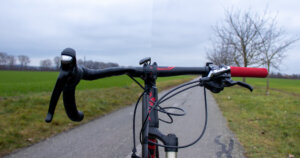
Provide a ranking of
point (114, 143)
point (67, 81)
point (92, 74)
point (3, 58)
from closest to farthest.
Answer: point (67, 81) → point (92, 74) → point (114, 143) → point (3, 58)

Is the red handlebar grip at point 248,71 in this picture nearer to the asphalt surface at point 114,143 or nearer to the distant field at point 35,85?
the asphalt surface at point 114,143

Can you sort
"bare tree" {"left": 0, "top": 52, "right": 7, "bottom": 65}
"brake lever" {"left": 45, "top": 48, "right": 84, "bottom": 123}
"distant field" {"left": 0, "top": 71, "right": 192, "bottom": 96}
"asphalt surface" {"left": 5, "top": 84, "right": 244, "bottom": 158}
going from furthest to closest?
"bare tree" {"left": 0, "top": 52, "right": 7, "bottom": 65}
"distant field" {"left": 0, "top": 71, "right": 192, "bottom": 96}
"asphalt surface" {"left": 5, "top": 84, "right": 244, "bottom": 158}
"brake lever" {"left": 45, "top": 48, "right": 84, "bottom": 123}

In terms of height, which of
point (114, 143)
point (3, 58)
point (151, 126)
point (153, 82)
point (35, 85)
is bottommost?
point (114, 143)

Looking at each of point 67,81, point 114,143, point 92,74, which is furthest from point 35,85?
point 67,81

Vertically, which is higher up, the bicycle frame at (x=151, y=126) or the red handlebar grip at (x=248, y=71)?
the red handlebar grip at (x=248, y=71)

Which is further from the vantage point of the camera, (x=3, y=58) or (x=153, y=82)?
(x=3, y=58)

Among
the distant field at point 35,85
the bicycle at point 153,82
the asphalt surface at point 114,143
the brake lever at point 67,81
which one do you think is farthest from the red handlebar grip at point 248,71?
the distant field at point 35,85

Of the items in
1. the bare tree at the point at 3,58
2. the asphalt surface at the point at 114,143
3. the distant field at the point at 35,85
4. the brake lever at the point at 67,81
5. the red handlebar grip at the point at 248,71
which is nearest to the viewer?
the brake lever at the point at 67,81

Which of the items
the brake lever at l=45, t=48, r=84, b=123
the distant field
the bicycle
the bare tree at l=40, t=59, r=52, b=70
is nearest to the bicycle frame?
the bicycle

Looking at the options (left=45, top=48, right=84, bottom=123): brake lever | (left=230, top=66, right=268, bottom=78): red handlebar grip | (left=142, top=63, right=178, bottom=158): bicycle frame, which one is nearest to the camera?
(left=45, top=48, right=84, bottom=123): brake lever

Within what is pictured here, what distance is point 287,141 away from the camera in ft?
15.6

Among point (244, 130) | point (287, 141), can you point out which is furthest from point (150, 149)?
point (244, 130)

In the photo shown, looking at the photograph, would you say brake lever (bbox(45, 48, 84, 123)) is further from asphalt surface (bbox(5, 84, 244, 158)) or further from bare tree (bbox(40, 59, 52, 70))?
bare tree (bbox(40, 59, 52, 70))

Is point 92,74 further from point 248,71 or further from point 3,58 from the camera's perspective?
point 3,58
